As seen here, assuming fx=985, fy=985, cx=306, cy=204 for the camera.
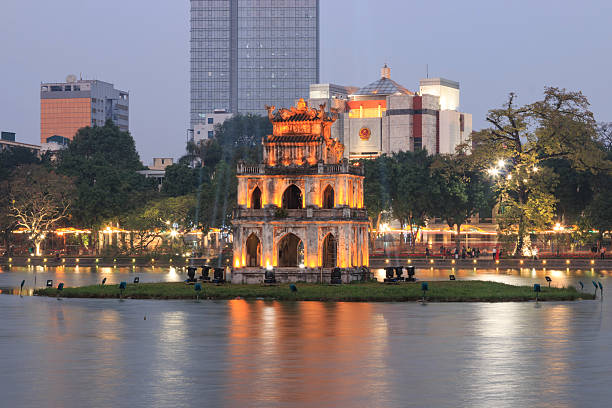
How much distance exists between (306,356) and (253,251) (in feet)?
135

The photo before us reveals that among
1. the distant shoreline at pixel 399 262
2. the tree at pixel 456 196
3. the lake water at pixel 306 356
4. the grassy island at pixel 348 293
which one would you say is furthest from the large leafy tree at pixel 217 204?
the lake water at pixel 306 356

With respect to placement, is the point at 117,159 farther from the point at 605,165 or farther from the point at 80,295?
the point at 80,295

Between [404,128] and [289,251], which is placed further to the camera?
[404,128]

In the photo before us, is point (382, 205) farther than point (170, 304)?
Yes

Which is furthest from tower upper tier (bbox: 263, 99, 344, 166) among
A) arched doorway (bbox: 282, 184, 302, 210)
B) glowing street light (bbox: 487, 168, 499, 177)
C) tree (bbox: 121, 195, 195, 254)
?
tree (bbox: 121, 195, 195, 254)

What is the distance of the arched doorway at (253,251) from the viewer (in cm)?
7062

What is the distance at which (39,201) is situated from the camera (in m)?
124

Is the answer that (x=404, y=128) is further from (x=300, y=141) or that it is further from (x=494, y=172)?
(x=300, y=141)

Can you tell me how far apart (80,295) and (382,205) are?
7251 cm

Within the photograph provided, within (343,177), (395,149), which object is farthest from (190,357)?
(395,149)

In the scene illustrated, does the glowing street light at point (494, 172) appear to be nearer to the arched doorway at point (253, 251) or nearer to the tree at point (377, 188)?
the tree at point (377, 188)

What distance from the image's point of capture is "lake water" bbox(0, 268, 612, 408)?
23.8 m

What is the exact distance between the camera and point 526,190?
10238 cm

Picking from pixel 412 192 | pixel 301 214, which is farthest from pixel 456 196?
pixel 301 214
